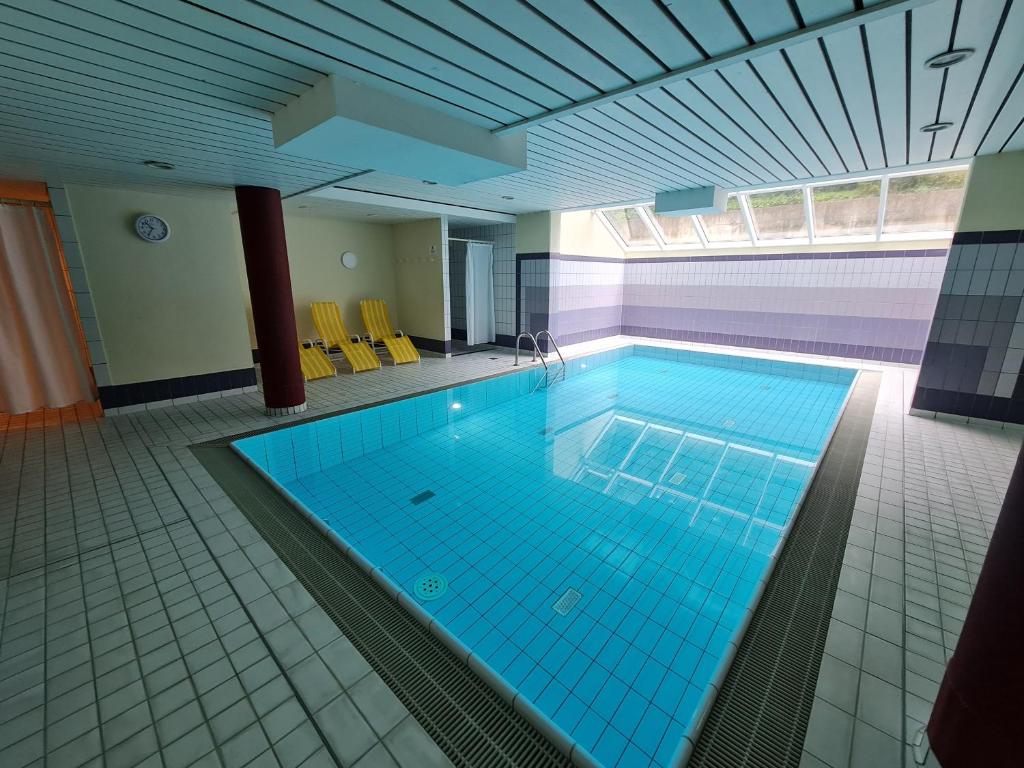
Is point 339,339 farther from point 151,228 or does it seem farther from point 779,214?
point 779,214

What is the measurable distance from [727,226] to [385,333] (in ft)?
20.3

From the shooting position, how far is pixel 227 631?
172 centimetres

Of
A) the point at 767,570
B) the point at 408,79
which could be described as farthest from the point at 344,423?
the point at 767,570

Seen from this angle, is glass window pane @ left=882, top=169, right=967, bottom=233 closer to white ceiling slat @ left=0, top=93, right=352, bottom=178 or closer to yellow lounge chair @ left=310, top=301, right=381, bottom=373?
white ceiling slat @ left=0, top=93, right=352, bottom=178

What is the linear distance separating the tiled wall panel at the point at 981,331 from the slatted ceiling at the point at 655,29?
12.9 feet

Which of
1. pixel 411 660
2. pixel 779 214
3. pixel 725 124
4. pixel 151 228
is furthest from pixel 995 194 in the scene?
pixel 151 228

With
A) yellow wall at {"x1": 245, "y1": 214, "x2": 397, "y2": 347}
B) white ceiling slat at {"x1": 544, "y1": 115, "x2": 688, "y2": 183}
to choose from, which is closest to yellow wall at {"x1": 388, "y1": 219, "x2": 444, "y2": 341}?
yellow wall at {"x1": 245, "y1": 214, "x2": 397, "y2": 347}

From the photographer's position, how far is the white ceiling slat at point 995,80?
166 cm

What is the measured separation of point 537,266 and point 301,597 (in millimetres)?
6241

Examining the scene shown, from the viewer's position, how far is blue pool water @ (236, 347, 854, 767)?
→ 168cm

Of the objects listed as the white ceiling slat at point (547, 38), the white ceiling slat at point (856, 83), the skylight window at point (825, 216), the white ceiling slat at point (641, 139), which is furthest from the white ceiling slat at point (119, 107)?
the skylight window at point (825, 216)

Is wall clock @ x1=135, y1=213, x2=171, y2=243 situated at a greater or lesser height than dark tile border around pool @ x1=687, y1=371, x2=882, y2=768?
greater

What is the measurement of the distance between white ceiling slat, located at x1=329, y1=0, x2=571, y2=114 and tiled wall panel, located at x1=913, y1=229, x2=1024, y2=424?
4.21 metres

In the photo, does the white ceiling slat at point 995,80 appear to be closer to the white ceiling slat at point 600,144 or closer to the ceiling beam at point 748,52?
the ceiling beam at point 748,52
